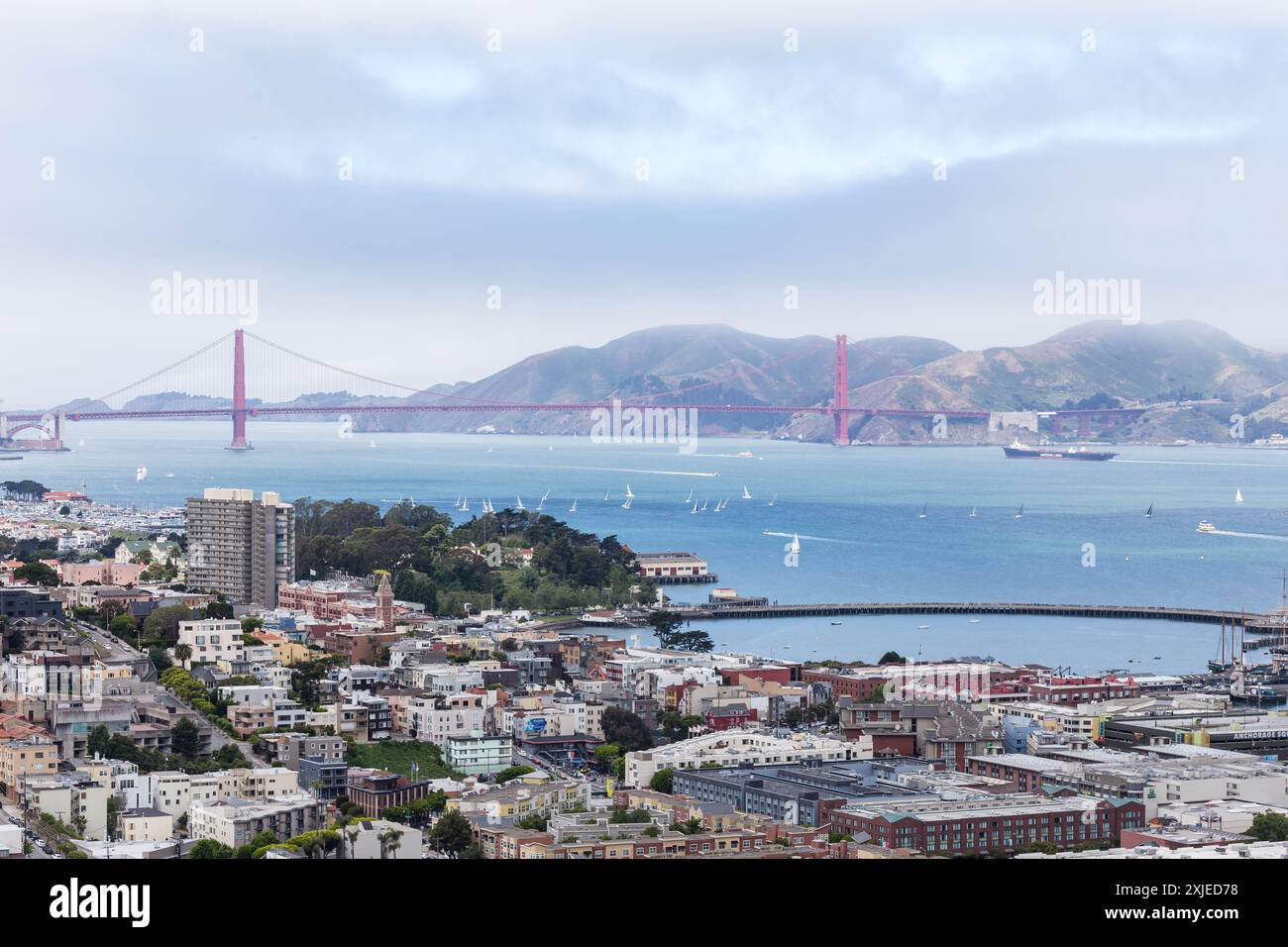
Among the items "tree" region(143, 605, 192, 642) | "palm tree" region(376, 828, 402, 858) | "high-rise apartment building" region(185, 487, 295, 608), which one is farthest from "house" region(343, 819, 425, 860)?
"high-rise apartment building" region(185, 487, 295, 608)

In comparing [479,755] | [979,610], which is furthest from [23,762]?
[979,610]

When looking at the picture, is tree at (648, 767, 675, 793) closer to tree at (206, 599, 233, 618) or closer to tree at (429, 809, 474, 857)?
tree at (429, 809, 474, 857)

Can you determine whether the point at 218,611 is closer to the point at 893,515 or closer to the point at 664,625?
the point at 664,625

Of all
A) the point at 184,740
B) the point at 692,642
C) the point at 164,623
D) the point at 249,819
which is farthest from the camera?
the point at 692,642

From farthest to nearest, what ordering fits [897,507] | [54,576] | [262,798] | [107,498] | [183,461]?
1. [183,461]
2. [897,507]
3. [107,498]
4. [54,576]
5. [262,798]

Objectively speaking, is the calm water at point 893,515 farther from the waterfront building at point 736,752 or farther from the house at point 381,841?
the house at point 381,841
